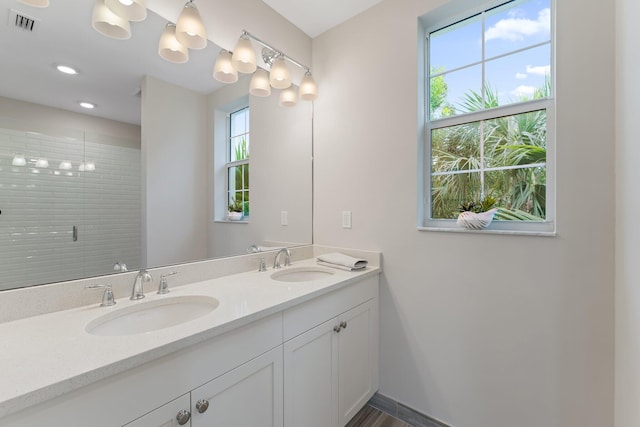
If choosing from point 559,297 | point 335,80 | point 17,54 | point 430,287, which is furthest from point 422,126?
point 17,54

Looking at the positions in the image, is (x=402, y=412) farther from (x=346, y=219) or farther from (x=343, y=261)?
(x=346, y=219)

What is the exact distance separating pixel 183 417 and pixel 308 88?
6.02ft

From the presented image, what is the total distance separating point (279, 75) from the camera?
68.4 inches

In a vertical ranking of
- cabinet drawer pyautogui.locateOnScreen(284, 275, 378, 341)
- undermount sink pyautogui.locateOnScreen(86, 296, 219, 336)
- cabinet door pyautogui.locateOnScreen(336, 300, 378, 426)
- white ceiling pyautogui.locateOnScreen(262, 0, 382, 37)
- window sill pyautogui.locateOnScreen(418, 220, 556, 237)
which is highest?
white ceiling pyautogui.locateOnScreen(262, 0, 382, 37)

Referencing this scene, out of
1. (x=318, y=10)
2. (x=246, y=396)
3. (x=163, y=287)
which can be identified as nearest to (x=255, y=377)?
(x=246, y=396)

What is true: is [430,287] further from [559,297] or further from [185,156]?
[185,156]

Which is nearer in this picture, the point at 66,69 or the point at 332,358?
the point at 66,69

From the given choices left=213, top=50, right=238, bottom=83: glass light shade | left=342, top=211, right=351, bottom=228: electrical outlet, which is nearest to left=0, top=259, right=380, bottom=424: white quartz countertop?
left=342, top=211, right=351, bottom=228: electrical outlet

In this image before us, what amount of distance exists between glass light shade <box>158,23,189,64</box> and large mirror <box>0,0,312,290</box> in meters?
0.03

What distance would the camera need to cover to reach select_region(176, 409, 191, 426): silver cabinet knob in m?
0.81

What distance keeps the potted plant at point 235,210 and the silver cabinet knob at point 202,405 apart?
0.98 meters

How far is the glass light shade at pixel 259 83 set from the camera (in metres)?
1.68

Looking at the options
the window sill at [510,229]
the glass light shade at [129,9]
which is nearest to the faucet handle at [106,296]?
the glass light shade at [129,9]

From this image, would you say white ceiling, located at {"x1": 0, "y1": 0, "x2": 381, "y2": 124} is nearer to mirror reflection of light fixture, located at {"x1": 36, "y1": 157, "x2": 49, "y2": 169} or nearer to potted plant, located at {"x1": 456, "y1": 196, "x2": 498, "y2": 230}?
mirror reflection of light fixture, located at {"x1": 36, "y1": 157, "x2": 49, "y2": 169}
